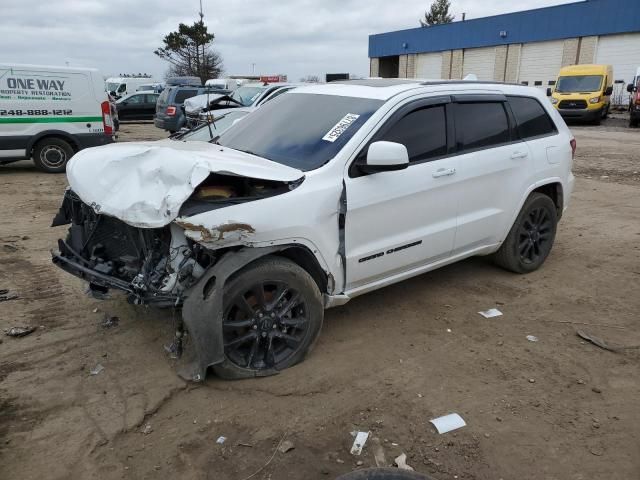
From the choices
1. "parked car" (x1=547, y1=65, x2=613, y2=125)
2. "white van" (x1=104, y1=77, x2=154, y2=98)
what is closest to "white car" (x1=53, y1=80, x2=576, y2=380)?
"parked car" (x1=547, y1=65, x2=613, y2=125)

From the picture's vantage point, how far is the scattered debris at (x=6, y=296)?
177 inches

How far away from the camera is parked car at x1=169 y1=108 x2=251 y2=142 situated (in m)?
6.16

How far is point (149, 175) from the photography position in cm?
322

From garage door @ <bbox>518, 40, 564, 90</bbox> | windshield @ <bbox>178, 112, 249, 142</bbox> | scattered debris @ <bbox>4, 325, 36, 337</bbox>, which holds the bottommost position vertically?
scattered debris @ <bbox>4, 325, 36, 337</bbox>

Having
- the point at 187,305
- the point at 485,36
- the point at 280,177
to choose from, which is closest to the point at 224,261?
the point at 187,305

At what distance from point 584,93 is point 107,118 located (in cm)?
2073

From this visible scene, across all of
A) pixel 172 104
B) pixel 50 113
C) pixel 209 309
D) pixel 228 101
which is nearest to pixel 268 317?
pixel 209 309

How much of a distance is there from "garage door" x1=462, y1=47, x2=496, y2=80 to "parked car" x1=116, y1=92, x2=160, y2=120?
24034mm

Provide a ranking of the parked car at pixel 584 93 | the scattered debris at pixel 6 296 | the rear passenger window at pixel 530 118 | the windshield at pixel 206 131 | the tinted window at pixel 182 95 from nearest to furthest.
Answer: the scattered debris at pixel 6 296 < the rear passenger window at pixel 530 118 < the windshield at pixel 206 131 < the tinted window at pixel 182 95 < the parked car at pixel 584 93

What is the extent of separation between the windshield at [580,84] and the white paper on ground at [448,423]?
24.4 m

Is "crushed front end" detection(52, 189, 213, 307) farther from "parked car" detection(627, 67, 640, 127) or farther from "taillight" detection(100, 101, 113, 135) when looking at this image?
"parked car" detection(627, 67, 640, 127)

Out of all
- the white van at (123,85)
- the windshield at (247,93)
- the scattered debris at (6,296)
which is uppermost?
the white van at (123,85)

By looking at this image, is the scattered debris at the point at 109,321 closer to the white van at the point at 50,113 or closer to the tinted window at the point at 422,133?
the tinted window at the point at 422,133

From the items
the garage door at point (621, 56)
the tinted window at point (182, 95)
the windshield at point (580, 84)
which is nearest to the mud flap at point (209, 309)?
the tinted window at point (182, 95)
